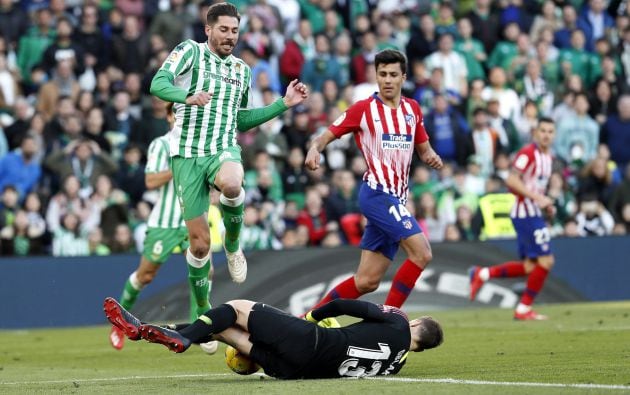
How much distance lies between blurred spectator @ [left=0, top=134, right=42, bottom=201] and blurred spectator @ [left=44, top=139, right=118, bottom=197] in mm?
265

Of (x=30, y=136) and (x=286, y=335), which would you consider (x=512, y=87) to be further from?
(x=286, y=335)

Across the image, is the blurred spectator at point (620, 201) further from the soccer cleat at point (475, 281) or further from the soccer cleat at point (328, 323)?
the soccer cleat at point (328, 323)

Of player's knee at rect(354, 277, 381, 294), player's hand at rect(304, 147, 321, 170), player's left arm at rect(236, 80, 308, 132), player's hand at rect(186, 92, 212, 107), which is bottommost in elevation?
player's knee at rect(354, 277, 381, 294)

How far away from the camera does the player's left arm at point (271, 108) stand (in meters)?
11.2

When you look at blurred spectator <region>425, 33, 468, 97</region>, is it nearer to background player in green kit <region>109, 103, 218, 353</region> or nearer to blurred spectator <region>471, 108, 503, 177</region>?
blurred spectator <region>471, 108, 503, 177</region>

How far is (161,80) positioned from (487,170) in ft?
40.8

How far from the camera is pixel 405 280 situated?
11.8 metres

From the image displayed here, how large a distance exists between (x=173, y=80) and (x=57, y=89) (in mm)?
10165

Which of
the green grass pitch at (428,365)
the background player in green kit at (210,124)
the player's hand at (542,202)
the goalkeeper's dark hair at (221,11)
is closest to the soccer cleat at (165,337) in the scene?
the green grass pitch at (428,365)

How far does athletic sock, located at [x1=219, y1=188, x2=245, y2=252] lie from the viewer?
11170mm

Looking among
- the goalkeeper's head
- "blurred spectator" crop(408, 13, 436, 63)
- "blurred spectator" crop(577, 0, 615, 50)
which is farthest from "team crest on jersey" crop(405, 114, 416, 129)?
"blurred spectator" crop(577, 0, 615, 50)

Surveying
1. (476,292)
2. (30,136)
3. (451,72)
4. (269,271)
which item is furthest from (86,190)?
(451,72)

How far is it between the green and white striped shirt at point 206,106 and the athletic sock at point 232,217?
17.6 inches

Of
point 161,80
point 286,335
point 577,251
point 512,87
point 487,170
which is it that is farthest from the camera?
point 512,87
